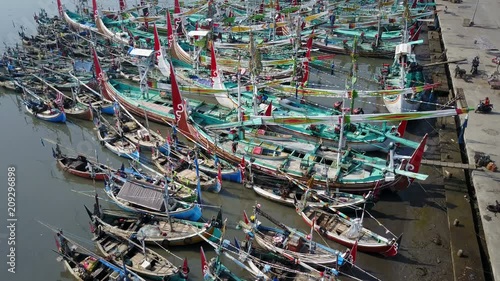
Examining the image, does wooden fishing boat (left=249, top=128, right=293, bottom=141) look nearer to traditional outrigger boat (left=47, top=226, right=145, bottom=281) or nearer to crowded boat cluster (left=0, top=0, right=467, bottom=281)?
crowded boat cluster (left=0, top=0, right=467, bottom=281)

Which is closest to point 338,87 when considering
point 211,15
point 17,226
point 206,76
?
point 206,76

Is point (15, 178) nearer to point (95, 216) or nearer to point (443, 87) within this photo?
point (95, 216)

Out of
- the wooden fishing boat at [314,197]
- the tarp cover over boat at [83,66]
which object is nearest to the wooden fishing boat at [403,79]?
the wooden fishing boat at [314,197]

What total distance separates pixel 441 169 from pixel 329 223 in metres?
10.8

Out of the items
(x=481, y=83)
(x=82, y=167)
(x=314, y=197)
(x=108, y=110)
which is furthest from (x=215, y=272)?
(x=481, y=83)

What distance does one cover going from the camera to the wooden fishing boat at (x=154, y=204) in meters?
24.0

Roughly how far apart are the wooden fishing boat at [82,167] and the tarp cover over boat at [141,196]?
9.76 feet

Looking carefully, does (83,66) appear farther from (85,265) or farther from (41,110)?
(85,265)

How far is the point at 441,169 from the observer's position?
29.5 m

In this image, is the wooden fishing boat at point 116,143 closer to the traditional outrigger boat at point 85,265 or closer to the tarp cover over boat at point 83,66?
the traditional outrigger boat at point 85,265

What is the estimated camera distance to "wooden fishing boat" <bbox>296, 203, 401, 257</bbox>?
22.2m

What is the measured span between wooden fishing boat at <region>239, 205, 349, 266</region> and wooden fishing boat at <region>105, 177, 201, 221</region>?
3.15 meters

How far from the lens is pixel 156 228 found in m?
23.7

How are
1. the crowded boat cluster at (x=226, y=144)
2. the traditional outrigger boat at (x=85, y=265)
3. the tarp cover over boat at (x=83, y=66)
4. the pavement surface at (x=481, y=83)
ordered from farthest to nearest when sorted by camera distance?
the tarp cover over boat at (x=83, y=66) → the pavement surface at (x=481, y=83) → the crowded boat cluster at (x=226, y=144) → the traditional outrigger boat at (x=85, y=265)
